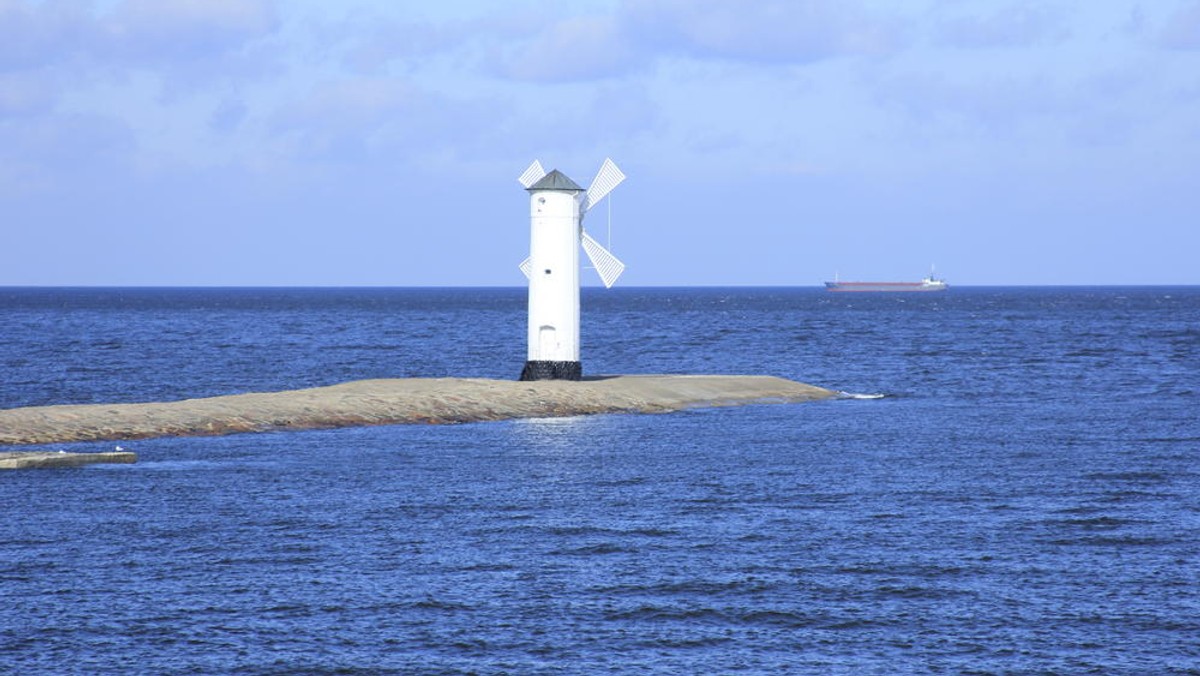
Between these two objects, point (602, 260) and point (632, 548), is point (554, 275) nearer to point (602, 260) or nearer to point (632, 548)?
point (602, 260)

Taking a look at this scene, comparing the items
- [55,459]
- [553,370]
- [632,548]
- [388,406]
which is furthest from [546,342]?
[632,548]

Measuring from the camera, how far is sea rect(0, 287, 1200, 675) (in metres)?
18.7

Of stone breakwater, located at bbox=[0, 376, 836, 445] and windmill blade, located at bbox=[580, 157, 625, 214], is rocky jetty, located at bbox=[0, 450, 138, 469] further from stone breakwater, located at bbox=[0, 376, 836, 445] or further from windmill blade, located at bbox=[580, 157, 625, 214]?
windmill blade, located at bbox=[580, 157, 625, 214]

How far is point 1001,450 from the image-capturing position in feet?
131

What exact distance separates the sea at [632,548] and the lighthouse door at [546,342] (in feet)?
15.4

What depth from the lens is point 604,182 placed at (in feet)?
183

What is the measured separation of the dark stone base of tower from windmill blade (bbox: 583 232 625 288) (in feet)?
11.2

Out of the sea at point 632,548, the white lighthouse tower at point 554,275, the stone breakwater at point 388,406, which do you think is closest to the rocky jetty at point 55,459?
the sea at point 632,548

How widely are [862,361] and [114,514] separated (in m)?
62.4

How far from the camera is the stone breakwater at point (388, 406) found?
136ft

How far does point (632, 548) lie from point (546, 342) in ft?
92.1

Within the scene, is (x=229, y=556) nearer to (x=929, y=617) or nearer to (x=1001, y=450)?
(x=929, y=617)

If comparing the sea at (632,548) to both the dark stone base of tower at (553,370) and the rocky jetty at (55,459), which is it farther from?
the dark stone base of tower at (553,370)

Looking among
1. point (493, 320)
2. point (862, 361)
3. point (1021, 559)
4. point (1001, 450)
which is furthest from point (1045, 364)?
point (493, 320)
